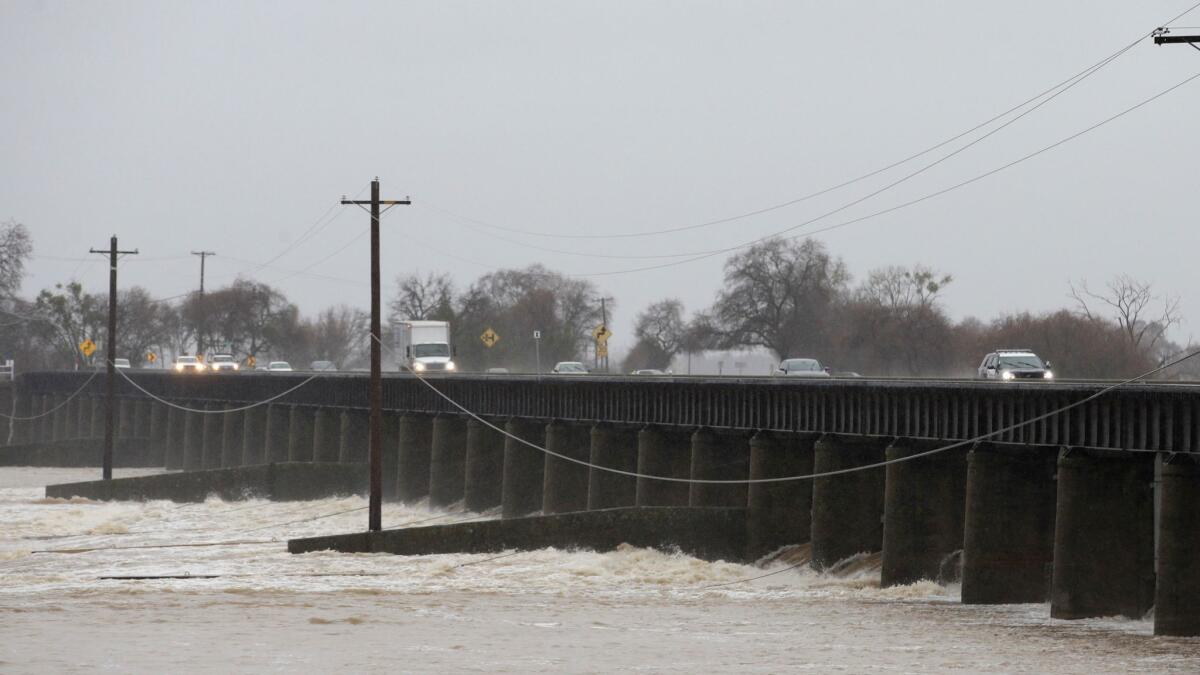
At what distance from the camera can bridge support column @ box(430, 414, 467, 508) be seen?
6406 centimetres

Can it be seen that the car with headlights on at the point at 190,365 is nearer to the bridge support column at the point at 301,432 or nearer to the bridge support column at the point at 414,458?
the bridge support column at the point at 301,432

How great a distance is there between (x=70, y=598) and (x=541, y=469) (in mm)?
24158

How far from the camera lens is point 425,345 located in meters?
91.0

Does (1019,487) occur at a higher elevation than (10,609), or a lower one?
higher

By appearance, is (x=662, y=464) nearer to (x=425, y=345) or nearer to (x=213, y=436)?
(x=425, y=345)

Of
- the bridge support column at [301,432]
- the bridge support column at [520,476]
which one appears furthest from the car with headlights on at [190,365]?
the bridge support column at [520,476]

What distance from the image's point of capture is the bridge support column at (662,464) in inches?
1941

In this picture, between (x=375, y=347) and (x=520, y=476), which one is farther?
(x=520, y=476)

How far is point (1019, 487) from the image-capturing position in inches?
1412

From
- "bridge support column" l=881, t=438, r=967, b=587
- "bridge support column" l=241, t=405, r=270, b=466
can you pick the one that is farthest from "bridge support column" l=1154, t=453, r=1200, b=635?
"bridge support column" l=241, t=405, r=270, b=466

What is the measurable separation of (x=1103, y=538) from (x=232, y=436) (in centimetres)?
6315

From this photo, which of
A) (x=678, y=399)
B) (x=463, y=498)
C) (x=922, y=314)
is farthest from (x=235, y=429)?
(x=922, y=314)

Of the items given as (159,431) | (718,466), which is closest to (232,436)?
(159,431)

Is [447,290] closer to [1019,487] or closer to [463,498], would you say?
[463,498]
